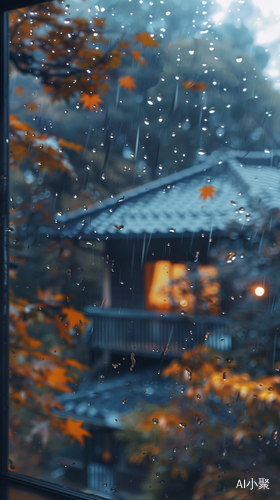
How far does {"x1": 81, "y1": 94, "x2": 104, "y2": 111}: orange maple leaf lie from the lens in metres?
1.13

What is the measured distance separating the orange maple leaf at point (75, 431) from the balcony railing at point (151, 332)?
0.75 ft

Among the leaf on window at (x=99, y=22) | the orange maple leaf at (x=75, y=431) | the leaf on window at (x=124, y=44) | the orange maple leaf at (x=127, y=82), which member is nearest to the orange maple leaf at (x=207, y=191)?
the orange maple leaf at (x=127, y=82)

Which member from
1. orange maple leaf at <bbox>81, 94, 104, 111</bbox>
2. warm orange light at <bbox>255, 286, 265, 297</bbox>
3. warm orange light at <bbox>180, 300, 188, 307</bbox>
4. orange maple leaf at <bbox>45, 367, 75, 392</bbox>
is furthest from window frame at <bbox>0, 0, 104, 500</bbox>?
warm orange light at <bbox>255, 286, 265, 297</bbox>

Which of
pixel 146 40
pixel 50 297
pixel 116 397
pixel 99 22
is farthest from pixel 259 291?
pixel 99 22

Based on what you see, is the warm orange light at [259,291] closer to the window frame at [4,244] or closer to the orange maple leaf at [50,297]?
the orange maple leaf at [50,297]

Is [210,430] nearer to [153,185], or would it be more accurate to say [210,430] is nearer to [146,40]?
[153,185]

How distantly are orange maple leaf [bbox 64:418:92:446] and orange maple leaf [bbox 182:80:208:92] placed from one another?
934 millimetres

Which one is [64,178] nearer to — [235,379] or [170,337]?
[170,337]

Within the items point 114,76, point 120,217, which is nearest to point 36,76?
point 114,76

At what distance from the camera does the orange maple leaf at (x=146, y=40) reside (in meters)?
1.06

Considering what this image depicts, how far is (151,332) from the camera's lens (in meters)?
1.06

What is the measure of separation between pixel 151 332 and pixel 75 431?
14.9 inches

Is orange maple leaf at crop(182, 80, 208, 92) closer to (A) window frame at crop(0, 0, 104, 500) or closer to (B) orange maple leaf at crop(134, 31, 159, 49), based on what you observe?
(B) orange maple leaf at crop(134, 31, 159, 49)

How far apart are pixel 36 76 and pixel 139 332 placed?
2.63 feet
